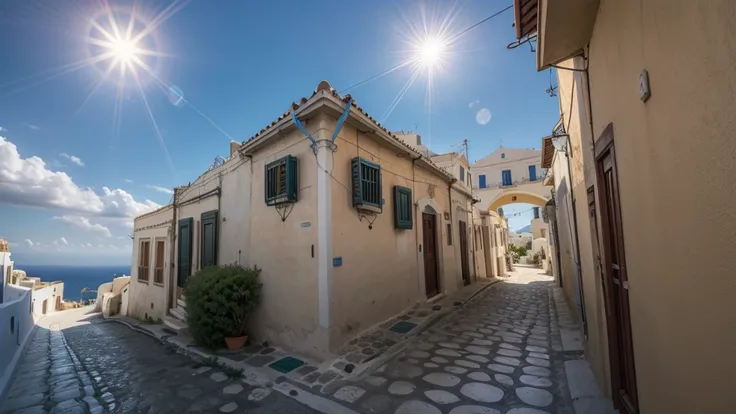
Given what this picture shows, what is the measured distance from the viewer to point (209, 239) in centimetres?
830

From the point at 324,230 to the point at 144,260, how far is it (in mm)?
12012

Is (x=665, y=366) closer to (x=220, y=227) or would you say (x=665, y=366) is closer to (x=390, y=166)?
(x=390, y=166)

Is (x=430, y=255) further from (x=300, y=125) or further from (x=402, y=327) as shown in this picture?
(x=300, y=125)

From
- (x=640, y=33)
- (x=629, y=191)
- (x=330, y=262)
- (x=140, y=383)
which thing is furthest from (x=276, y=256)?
(x=640, y=33)

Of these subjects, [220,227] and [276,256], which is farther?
[220,227]

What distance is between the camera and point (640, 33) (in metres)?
1.81

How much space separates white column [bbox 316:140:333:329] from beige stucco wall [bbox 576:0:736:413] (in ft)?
12.7

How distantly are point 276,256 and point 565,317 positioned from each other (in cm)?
662

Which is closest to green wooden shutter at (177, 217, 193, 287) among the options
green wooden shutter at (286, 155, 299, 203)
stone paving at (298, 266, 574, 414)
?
green wooden shutter at (286, 155, 299, 203)

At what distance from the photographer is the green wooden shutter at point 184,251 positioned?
9148 millimetres

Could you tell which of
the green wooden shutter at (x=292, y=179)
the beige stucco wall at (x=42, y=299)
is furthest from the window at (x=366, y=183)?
the beige stucco wall at (x=42, y=299)

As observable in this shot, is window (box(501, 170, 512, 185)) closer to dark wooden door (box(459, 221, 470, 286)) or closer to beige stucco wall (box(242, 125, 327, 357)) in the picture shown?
dark wooden door (box(459, 221, 470, 286))

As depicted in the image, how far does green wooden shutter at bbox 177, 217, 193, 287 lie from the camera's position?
915cm

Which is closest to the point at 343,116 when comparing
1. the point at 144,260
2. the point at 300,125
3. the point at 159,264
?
the point at 300,125
